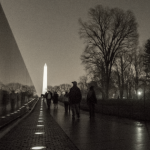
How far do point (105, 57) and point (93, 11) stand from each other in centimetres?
563

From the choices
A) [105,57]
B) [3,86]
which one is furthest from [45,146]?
[105,57]

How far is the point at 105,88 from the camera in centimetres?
3244

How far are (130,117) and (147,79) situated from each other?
33.8 m

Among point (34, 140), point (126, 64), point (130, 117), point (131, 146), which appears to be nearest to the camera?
point (131, 146)

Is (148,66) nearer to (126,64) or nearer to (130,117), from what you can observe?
(126,64)

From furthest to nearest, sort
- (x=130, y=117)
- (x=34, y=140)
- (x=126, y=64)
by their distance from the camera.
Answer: (x=126, y=64) < (x=130, y=117) < (x=34, y=140)

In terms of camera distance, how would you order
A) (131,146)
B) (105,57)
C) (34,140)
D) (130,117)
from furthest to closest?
(105,57) → (130,117) → (34,140) → (131,146)

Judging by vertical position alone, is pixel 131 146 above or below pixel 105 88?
below

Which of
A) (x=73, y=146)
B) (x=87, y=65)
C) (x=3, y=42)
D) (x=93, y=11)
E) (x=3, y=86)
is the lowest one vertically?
(x=73, y=146)

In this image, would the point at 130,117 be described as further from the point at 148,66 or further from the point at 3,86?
the point at 148,66

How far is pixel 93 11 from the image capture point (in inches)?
1278

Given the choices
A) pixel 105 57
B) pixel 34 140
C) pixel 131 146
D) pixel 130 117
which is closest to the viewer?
pixel 131 146

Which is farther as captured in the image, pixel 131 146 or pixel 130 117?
pixel 130 117

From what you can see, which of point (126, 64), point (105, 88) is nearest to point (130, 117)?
point (105, 88)
